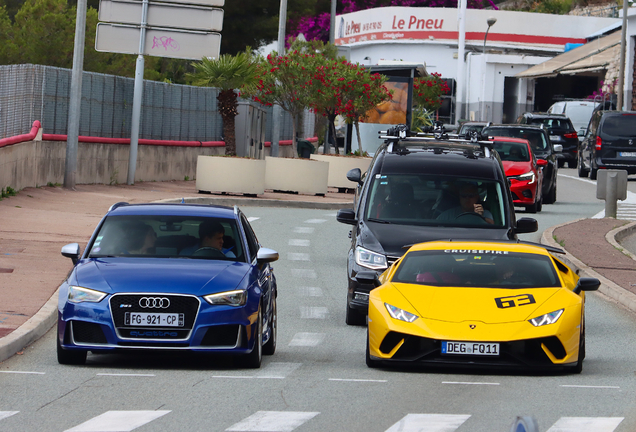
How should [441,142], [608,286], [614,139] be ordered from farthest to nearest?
[614,139] < [608,286] < [441,142]

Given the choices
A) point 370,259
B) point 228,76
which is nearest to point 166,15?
point 228,76

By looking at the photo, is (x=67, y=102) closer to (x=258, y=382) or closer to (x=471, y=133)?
(x=471, y=133)

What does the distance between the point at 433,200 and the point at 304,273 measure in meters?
3.59

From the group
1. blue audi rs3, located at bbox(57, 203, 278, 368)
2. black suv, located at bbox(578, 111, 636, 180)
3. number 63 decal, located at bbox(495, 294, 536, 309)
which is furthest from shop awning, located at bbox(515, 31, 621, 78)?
blue audi rs3, located at bbox(57, 203, 278, 368)

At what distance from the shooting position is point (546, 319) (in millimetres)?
9523

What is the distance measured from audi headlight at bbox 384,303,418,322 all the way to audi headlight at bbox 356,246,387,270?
7.17ft

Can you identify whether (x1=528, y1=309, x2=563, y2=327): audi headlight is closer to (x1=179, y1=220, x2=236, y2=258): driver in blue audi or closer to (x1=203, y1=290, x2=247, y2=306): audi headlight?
(x1=203, y1=290, x2=247, y2=306): audi headlight

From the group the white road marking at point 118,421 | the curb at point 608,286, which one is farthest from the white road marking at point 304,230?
the white road marking at point 118,421

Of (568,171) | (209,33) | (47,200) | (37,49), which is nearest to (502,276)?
(47,200)

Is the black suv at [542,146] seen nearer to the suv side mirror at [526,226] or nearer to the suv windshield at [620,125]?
the suv windshield at [620,125]

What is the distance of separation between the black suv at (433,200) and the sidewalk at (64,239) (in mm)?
2255

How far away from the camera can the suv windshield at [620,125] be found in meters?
36.6

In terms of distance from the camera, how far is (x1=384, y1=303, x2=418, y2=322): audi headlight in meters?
9.58

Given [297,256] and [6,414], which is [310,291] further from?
[6,414]
